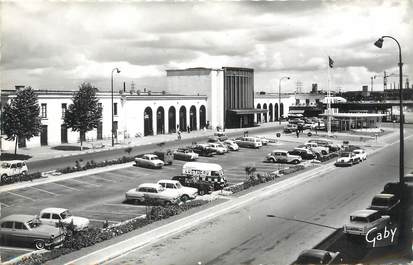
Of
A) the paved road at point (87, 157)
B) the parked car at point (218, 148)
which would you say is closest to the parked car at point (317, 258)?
the paved road at point (87, 157)

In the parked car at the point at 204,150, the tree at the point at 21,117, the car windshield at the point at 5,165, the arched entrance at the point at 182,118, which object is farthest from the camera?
the arched entrance at the point at 182,118

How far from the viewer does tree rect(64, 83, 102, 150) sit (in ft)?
188

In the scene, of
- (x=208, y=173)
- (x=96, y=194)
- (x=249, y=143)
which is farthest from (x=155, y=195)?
(x=249, y=143)

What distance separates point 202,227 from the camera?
2566 cm

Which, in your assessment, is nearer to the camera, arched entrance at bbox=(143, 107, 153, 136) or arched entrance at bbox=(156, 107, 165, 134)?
arched entrance at bbox=(143, 107, 153, 136)

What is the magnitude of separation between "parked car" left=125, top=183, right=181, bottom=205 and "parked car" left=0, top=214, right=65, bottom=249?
858cm

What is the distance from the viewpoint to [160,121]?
259 ft

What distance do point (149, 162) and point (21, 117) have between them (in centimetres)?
1476

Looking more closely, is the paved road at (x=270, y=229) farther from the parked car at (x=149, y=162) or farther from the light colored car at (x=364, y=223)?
the parked car at (x=149, y=162)

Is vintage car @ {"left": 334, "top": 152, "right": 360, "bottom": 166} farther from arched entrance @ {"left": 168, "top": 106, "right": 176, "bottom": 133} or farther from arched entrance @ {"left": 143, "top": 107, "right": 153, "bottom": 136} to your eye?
arched entrance @ {"left": 168, "top": 106, "right": 176, "bottom": 133}

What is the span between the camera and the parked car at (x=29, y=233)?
22938 millimetres

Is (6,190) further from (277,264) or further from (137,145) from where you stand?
(137,145)

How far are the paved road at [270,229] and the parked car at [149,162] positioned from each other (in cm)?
1447

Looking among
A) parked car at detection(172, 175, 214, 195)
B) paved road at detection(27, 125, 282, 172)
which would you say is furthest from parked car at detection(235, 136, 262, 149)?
parked car at detection(172, 175, 214, 195)
